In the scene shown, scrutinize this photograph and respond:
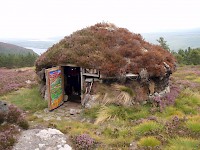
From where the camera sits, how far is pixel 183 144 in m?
7.74

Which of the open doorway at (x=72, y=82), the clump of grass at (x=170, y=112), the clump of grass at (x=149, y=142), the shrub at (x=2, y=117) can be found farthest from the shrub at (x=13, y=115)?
the clump of grass at (x=170, y=112)

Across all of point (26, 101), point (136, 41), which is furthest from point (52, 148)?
point (136, 41)

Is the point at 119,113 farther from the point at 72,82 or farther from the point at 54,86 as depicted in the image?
the point at 72,82

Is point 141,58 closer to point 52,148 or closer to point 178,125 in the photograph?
point 178,125

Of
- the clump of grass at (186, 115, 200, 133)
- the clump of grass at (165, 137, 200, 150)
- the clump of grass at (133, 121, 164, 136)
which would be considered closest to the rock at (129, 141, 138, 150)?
the clump of grass at (133, 121, 164, 136)

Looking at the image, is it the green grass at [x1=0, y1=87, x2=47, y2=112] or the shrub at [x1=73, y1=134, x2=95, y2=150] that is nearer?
the shrub at [x1=73, y1=134, x2=95, y2=150]

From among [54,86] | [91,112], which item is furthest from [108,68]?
[54,86]

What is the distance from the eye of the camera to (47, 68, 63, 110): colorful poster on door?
13.4 m

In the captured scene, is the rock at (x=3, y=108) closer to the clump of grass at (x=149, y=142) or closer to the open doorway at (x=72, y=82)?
the clump of grass at (x=149, y=142)

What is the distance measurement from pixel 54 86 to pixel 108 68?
343cm

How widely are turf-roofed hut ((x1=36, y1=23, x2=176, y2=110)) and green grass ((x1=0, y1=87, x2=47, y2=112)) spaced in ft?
2.67

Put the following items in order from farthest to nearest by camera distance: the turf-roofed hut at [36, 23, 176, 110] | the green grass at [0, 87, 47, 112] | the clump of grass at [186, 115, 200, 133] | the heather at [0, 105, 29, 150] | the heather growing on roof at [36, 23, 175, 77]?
1. the green grass at [0, 87, 47, 112]
2. the heather growing on roof at [36, 23, 175, 77]
3. the turf-roofed hut at [36, 23, 176, 110]
4. the clump of grass at [186, 115, 200, 133]
5. the heather at [0, 105, 29, 150]

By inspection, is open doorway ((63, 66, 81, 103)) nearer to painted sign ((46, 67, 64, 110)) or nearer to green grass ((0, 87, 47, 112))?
painted sign ((46, 67, 64, 110))

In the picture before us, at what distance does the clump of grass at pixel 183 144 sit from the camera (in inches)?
297
